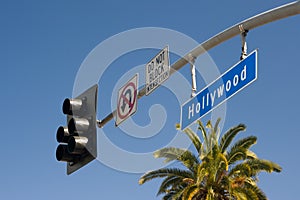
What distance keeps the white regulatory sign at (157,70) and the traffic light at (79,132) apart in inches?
40.8

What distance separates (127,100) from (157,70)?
1044mm

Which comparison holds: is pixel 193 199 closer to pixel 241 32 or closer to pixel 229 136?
pixel 229 136

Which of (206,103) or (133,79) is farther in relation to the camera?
(133,79)

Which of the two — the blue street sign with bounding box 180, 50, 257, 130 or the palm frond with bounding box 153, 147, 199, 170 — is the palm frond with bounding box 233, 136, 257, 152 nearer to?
the palm frond with bounding box 153, 147, 199, 170

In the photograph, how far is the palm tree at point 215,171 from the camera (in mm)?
28703

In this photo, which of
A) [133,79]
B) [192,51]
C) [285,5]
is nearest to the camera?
[285,5]

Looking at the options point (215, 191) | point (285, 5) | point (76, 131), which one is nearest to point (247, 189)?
point (215, 191)

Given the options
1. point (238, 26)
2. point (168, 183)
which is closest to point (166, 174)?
point (168, 183)

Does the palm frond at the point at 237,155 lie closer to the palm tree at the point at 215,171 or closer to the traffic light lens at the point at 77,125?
the palm tree at the point at 215,171

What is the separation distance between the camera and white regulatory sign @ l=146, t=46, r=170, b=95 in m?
8.28

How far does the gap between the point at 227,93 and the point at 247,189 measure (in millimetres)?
22180

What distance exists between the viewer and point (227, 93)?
297 inches

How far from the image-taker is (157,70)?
27.8 feet

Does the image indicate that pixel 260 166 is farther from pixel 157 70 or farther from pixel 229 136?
pixel 157 70
